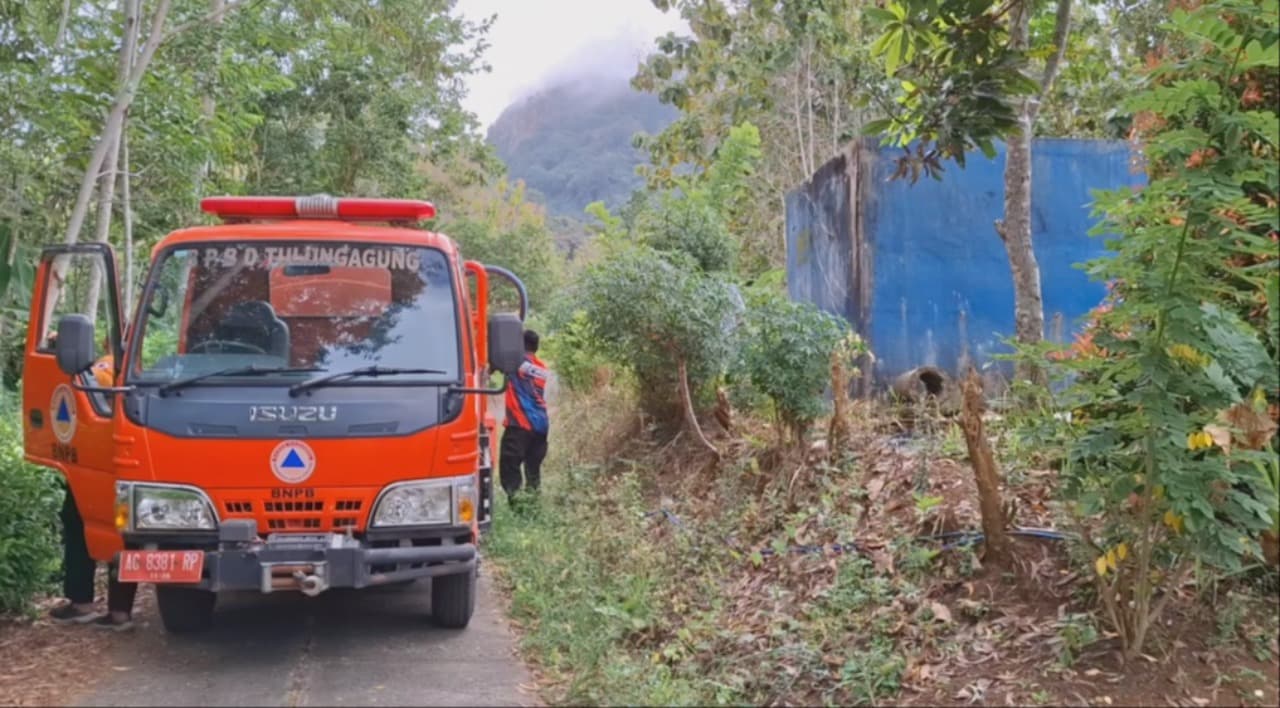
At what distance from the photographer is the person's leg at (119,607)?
5988mm

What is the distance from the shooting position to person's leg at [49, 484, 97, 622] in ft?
19.7

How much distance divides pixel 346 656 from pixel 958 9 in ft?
15.5

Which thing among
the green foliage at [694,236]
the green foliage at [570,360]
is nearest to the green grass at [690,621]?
the green foliage at [570,360]

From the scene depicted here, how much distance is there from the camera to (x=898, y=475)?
6711 millimetres

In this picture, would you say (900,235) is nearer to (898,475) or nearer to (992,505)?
(898,475)

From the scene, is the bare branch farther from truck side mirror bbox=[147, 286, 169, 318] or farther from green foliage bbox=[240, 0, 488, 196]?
green foliage bbox=[240, 0, 488, 196]

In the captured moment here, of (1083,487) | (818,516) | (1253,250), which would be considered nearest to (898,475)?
(818,516)

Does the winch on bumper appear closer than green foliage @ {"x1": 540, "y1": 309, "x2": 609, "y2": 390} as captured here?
Yes

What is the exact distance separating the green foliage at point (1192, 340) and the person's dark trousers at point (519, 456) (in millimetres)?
5720

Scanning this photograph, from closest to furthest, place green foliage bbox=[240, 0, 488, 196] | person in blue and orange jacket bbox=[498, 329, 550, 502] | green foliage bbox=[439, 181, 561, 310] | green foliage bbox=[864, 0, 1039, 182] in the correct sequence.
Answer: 1. green foliage bbox=[864, 0, 1039, 182]
2. person in blue and orange jacket bbox=[498, 329, 550, 502]
3. green foliage bbox=[240, 0, 488, 196]
4. green foliage bbox=[439, 181, 561, 310]

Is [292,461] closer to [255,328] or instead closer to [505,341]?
[255,328]

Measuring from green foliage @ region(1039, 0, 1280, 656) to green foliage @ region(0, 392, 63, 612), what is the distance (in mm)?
5549

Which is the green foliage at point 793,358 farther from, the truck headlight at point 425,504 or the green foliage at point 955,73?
the truck headlight at point 425,504

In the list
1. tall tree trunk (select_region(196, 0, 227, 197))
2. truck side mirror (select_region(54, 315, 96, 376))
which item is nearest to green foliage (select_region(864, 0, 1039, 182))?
truck side mirror (select_region(54, 315, 96, 376))
